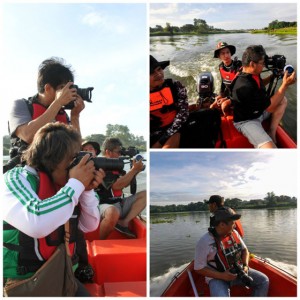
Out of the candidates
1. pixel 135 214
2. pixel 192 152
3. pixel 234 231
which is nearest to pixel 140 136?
pixel 192 152

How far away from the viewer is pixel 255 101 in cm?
183

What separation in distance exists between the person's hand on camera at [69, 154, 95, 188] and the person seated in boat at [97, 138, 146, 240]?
39 centimetres

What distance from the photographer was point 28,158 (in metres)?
1.53

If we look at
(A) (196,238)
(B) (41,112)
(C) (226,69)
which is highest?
(C) (226,69)

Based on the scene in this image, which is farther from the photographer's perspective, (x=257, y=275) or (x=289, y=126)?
(x=257, y=275)

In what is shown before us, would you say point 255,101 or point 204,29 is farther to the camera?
point 204,29

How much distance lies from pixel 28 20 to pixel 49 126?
2.38ft

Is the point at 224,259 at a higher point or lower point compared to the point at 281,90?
lower

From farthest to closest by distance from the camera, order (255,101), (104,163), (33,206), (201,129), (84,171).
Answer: (201,129) < (255,101) < (104,163) < (84,171) < (33,206)

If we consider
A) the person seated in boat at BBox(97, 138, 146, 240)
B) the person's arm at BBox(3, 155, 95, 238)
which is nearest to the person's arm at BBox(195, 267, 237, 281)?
the person seated in boat at BBox(97, 138, 146, 240)

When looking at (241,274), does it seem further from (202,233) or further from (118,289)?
(118,289)

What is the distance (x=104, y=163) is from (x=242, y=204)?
0.74 m

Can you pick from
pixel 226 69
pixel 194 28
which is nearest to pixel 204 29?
pixel 194 28

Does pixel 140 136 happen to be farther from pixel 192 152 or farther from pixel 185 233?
pixel 185 233
